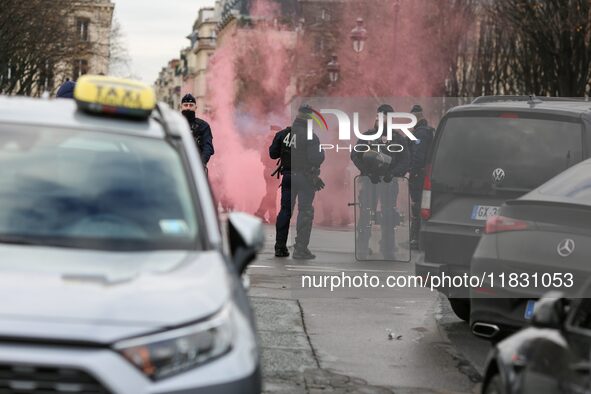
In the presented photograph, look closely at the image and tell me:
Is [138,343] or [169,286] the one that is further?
[169,286]

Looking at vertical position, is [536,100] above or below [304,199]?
above

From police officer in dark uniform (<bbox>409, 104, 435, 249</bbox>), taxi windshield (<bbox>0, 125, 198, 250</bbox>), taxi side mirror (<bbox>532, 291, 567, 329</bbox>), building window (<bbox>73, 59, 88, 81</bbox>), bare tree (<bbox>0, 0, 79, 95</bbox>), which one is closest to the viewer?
taxi side mirror (<bbox>532, 291, 567, 329</bbox>)

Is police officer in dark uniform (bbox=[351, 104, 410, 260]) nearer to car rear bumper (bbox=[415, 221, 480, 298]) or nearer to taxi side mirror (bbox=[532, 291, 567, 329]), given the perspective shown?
car rear bumper (bbox=[415, 221, 480, 298])

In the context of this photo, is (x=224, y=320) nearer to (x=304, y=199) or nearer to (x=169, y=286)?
(x=169, y=286)


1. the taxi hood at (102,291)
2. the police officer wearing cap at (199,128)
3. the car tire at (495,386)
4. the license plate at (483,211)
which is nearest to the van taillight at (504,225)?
the license plate at (483,211)

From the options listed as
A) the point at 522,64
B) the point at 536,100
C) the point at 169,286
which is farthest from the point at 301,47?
the point at 169,286

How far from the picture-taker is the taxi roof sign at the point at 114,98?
20.6ft

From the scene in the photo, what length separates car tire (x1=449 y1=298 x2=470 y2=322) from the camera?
457 inches

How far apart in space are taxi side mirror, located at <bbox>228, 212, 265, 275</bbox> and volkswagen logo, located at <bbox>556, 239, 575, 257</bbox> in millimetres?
2956

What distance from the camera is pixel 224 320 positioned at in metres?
5.11

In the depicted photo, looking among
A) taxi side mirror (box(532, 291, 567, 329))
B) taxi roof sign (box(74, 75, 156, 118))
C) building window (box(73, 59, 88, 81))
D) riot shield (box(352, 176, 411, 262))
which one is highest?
taxi roof sign (box(74, 75, 156, 118))

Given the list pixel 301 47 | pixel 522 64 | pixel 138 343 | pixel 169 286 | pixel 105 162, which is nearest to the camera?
pixel 138 343

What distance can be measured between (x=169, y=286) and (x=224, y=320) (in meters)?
0.23

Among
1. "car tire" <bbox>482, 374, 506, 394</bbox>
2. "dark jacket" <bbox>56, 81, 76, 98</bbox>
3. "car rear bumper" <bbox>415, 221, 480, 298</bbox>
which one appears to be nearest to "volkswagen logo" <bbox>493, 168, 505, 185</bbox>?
"car rear bumper" <bbox>415, 221, 480, 298</bbox>
